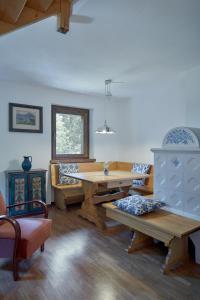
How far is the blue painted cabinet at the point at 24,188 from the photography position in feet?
12.1

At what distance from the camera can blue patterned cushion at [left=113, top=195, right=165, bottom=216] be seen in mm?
2428

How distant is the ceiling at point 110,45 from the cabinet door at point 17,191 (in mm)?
1804

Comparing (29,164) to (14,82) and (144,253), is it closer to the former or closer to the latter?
(14,82)

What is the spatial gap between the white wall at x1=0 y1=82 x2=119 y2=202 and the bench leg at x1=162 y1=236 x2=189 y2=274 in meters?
2.93

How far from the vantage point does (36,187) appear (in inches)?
155

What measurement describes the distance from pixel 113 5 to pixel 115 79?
2.11m

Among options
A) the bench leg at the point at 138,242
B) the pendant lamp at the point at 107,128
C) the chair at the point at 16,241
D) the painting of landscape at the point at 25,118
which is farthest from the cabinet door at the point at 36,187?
the bench leg at the point at 138,242

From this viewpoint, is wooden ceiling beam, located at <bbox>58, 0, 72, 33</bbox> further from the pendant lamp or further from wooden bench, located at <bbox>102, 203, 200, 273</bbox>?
the pendant lamp

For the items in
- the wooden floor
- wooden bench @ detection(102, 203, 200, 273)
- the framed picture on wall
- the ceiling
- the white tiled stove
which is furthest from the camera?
the framed picture on wall

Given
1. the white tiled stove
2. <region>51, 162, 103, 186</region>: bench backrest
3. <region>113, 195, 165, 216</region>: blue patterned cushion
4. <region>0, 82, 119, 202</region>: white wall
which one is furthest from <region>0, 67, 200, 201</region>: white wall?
<region>113, 195, 165, 216</region>: blue patterned cushion

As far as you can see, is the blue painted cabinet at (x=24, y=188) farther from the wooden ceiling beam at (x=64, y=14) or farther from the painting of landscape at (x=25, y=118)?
the wooden ceiling beam at (x=64, y=14)

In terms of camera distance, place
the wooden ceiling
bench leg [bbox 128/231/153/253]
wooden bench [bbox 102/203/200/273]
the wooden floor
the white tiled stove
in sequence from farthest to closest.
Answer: bench leg [bbox 128/231/153/253], the white tiled stove, wooden bench [bbox 102/203/200/273], the wooden floor, the wooden ceiling

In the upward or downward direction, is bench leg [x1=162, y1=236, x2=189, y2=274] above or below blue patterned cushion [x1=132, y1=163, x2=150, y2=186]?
below

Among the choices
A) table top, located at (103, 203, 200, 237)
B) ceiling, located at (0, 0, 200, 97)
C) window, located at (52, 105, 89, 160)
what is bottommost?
table top, located at (103, 203, 200, 237)
